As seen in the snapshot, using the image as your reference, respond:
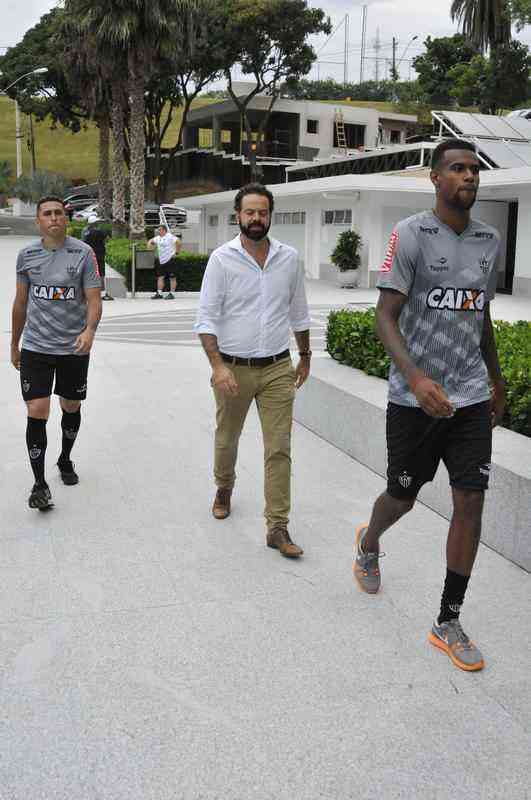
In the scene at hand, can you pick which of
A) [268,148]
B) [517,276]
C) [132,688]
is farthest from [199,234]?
[132,688]

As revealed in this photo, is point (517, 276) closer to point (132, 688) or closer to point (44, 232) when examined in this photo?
point (44, 232)

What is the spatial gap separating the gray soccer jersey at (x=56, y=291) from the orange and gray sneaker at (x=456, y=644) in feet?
9.41

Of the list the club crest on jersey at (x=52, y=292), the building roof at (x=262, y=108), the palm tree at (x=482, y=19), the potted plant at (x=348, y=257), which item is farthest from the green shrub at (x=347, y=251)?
the building roof at (x=262, y=108)

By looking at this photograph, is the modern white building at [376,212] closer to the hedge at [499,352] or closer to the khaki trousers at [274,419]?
the hedge at [499,352]

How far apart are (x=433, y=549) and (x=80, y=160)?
98.7 meters

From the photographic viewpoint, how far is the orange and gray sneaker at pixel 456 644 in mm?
3463

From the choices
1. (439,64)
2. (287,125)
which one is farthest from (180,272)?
(439,64)

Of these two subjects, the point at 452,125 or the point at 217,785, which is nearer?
the point at 217,785

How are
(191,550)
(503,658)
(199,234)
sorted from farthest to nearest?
(199,234) → (191,550) → (503,658)

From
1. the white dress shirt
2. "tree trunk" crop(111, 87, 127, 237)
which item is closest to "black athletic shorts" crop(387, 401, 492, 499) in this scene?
the white dress shirt

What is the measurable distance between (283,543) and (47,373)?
1839 mm

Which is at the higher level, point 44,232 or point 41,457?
point 44,232

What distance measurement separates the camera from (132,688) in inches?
129

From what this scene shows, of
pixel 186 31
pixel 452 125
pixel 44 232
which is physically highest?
pixel 186 31
